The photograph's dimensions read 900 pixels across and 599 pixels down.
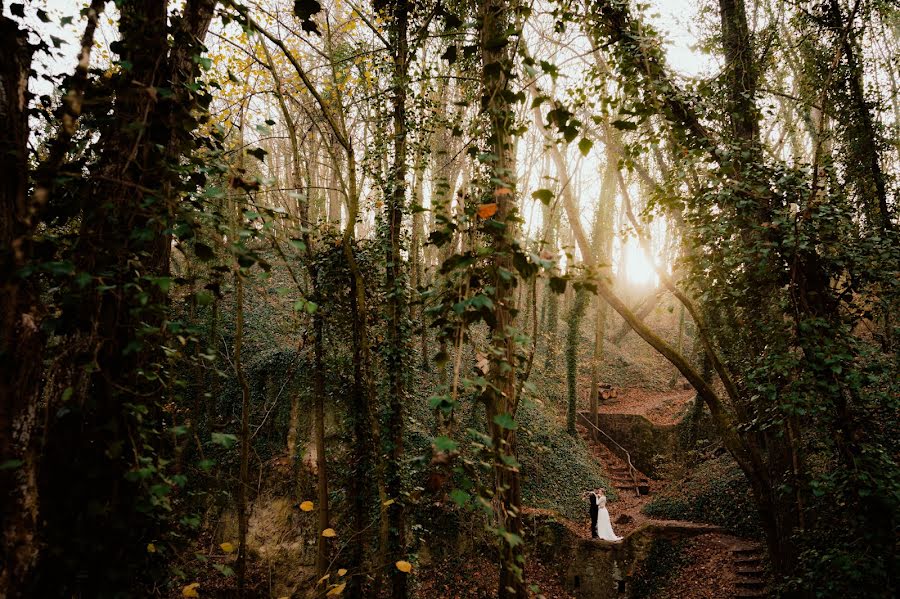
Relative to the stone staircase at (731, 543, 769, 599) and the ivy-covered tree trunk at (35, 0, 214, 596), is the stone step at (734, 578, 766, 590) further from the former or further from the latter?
the ivy-covered tree trunk at (35, 0, 214, 596)

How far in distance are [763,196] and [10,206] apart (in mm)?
6304

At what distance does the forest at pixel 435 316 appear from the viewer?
184 centimetres

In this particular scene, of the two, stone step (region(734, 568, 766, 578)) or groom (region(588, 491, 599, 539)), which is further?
groom (region(588, 491, 599, 539))

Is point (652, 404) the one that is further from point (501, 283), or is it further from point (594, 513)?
point (501, 283)

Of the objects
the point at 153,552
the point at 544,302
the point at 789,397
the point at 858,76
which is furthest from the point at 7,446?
the point at 544,302

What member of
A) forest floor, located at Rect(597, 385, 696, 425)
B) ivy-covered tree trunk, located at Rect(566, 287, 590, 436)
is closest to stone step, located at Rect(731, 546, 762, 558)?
ivy-covered tree trunk, located at Rect(566, 287, 590, 436)

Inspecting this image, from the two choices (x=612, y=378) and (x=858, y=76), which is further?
(x=612, y=378)

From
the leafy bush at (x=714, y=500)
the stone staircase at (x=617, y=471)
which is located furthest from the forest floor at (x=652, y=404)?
the leafy bush at (x=714, y=500)

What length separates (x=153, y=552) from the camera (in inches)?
91.8

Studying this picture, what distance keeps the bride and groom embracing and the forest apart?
10 cm

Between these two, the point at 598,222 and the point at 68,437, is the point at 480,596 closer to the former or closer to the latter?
the point at 68,437

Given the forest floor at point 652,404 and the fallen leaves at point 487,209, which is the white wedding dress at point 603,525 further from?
the fallen leaves at point 487,209

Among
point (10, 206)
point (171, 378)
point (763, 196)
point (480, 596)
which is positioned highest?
point (763, 196)

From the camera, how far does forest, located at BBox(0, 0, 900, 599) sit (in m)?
1.84
